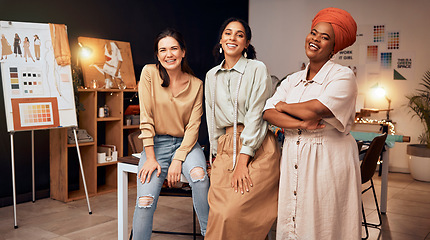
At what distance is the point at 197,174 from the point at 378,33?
210 inches

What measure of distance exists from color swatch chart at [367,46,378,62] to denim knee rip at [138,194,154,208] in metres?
5.40

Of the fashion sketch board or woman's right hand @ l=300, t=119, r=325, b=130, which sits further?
the fashion sketch board

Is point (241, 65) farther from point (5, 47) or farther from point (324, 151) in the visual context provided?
point (5, 47)

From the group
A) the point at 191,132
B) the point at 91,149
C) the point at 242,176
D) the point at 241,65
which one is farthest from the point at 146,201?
the point at 91,149

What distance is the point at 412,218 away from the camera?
4348mm

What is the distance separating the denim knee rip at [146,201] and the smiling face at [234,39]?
996mm

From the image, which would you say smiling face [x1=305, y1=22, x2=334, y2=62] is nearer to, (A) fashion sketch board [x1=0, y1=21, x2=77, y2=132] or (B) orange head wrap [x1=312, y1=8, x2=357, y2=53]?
(B) orange head wrap [x1=312, y1=8, x2=357, y2=53]

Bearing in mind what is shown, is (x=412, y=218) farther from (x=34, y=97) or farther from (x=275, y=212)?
(x=34, y=97)

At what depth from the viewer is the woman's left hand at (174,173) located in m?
2.67

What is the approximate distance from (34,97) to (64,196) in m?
1.26

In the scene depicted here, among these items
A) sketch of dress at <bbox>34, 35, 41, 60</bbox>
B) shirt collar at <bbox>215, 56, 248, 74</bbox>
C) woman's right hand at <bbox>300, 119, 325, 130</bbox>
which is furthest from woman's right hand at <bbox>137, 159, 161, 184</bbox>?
sketch of dress at <bbox>34, 35, 41, 60</bbox>

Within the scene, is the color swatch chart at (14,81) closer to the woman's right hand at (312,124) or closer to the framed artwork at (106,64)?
the framed artwork at (106,64)

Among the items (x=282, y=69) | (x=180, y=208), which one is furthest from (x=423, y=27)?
(x=180, y=208)

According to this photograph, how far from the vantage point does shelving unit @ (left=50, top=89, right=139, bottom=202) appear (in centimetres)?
480
